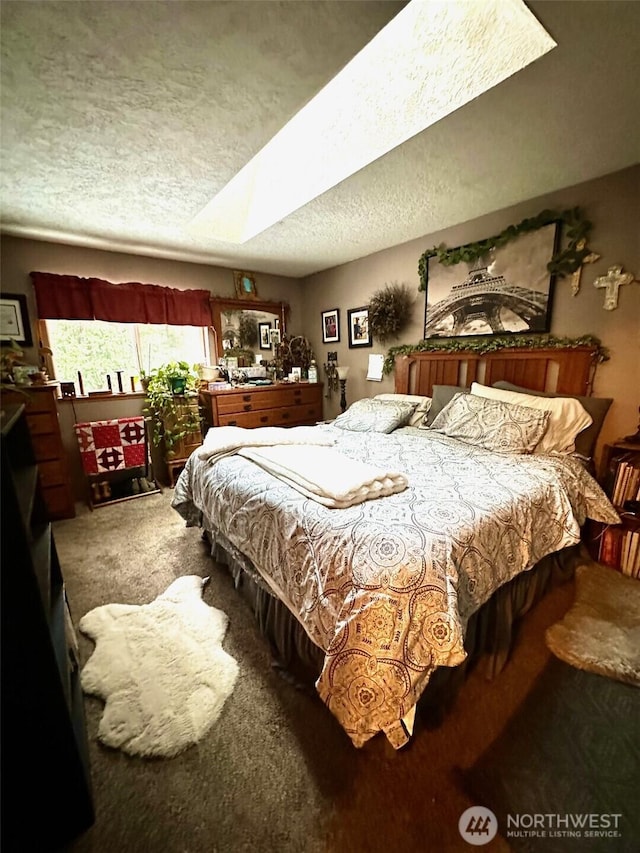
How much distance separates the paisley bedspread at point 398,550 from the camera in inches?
36.9

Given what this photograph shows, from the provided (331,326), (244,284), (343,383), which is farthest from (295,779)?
(244,284)

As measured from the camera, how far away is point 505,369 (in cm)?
256

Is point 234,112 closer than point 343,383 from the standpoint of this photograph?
Yes

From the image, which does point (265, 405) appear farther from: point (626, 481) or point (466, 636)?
point (626, 481)

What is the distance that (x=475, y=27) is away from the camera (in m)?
1.14

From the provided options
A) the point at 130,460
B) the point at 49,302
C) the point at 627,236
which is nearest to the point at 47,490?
the point at 130,460

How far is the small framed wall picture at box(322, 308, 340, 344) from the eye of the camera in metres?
3.99

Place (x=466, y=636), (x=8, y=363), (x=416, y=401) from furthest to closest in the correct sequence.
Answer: (x=416, y=401) → (x=8, y=363) → (x=466, y=636)

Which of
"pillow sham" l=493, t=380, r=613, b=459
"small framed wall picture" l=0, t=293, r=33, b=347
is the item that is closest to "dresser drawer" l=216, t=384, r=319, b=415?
"small framed wall picture" l=0, t=293, r=33, b=347

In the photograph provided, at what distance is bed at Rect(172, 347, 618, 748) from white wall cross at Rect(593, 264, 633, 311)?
323mm

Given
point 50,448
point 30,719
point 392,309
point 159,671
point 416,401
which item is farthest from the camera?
point 392,309

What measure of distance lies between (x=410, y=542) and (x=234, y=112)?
1.90 m

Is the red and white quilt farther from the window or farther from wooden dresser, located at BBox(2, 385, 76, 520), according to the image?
the window

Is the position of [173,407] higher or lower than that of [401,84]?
lower
